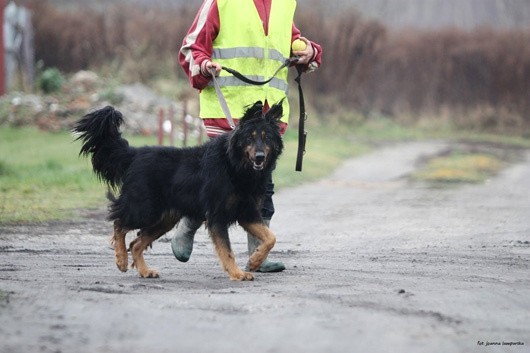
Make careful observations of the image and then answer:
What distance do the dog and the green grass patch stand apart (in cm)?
1031

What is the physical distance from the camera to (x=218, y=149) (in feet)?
23.7

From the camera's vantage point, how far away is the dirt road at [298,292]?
496cm

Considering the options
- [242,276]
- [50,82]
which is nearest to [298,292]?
[242,276]

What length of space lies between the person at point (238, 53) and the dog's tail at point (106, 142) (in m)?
0.67

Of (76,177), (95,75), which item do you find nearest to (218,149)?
(76,177)

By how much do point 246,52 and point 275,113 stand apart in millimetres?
690

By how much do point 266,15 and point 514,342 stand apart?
3442mm

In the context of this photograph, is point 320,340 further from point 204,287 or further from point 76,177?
point 76,177

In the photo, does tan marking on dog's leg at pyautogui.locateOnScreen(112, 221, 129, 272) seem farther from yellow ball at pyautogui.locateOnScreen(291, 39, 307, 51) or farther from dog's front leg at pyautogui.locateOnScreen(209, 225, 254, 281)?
yellow ball at pyautogui.locateOnScreen(291, 39, 307, 51)

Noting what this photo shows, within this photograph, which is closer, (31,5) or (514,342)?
(514,342)

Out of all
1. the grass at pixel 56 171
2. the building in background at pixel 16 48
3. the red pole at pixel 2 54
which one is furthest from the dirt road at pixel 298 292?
the building in background at pixel 16 48

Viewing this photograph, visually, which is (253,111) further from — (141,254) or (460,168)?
(460,168)

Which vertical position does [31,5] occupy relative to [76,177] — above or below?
above

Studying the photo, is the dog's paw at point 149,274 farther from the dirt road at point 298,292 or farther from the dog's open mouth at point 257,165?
the dog's open mouth at point 257,165
